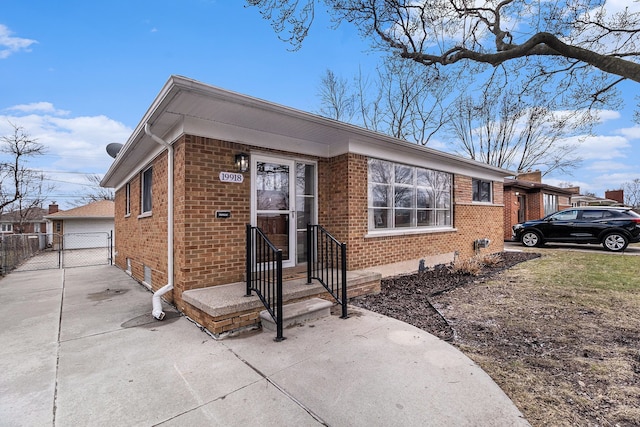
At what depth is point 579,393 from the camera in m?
2.29

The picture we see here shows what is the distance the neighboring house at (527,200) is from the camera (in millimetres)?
14234

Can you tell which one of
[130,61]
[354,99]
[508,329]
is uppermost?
[354,99]

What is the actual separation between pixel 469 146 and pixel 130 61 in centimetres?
2111

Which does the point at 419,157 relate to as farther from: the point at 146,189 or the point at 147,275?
the point at 147,275

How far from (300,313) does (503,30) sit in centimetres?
640

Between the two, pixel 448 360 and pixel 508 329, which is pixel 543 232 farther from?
pixel 448 360

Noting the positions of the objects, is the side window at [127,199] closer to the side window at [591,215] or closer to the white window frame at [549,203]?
the side window at [591,215]

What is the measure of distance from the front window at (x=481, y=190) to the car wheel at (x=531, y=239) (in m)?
4.14

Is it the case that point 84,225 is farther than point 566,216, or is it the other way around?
point 84,225

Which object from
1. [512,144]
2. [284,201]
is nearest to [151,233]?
[284,201]

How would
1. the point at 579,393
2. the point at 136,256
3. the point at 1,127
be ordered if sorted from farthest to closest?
1. the point at 1,127
2. the point at 136,256
3. the point at 579,393

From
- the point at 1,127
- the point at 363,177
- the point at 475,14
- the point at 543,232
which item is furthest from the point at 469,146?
the point at 1,127

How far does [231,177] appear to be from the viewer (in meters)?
4.43

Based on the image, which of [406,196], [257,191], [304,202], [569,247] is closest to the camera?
[257,191]
